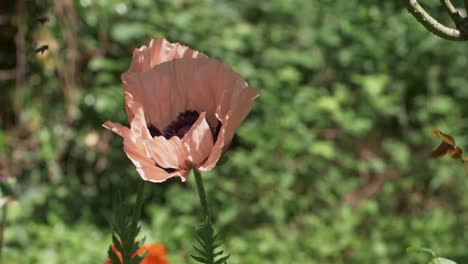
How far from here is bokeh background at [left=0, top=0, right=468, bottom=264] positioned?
123 inches

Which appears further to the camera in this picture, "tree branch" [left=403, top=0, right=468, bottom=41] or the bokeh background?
the bokeh background

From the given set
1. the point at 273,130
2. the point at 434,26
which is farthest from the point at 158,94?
the point at 273,130

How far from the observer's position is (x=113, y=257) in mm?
865

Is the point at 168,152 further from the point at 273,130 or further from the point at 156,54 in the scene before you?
the point at 273,130

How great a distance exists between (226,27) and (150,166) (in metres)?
2.74

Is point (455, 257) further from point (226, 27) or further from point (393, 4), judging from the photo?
point (226, 27)

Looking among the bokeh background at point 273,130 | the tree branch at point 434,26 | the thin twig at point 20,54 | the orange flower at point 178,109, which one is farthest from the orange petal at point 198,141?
the thin twig at point 20,54

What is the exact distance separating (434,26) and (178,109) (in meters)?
0.28

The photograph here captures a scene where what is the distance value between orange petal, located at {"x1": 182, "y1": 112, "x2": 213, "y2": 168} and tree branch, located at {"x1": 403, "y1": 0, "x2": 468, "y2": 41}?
24 centimetres

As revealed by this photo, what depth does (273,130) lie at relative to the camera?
3289 mm

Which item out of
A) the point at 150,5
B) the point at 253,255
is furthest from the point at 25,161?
the point at 253,255

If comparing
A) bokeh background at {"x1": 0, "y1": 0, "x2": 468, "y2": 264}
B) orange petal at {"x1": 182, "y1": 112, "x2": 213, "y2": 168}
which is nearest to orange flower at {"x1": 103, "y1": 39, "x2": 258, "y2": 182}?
orange petal at {"x1": 182, "y1": 112, "x2": 213, "y2": 168}

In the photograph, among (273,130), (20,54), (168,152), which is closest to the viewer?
(168,152)

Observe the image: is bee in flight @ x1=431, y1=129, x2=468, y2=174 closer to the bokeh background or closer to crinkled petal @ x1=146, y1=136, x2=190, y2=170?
crinkled petal @ x1=146, y1=136, x2=190, y2=170
